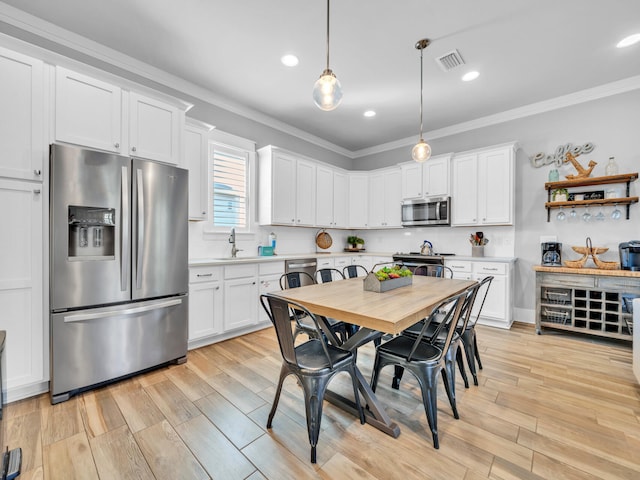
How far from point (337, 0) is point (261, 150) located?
2.35m

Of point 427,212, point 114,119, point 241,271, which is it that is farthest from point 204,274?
point 427,212

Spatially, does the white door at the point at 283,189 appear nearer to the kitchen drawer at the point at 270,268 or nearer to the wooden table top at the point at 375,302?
the kitchen drawer at the point at 270,268

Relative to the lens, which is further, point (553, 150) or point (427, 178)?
point (427, 178)

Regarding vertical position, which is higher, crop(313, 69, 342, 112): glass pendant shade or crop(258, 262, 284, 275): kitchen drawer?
crop(313, 69, 342, 112): glass pendant shade

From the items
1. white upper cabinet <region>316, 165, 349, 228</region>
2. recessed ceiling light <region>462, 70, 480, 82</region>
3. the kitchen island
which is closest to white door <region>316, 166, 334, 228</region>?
white upper cabinet <region>316, 165, 349, 228</region>

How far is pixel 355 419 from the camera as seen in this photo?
193cm

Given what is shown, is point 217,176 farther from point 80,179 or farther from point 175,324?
point 175,324

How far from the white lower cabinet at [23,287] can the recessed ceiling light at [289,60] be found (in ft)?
8.14

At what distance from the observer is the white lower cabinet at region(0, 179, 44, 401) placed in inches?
80.0

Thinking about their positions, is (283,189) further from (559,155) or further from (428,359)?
(559,155)

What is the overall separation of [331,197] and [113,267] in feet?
11.9

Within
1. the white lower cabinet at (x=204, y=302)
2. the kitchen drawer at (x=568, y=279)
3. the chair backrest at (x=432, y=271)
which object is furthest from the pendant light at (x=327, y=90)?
the kitchen drawer at (x=568, y=279)

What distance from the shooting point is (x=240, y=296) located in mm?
3479

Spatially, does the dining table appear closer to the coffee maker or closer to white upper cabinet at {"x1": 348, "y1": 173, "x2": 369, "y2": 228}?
the coffee maker
